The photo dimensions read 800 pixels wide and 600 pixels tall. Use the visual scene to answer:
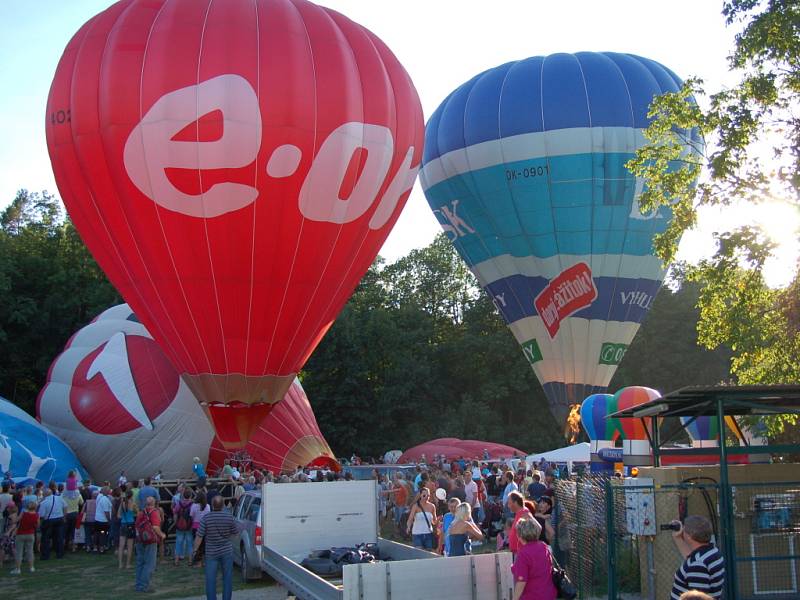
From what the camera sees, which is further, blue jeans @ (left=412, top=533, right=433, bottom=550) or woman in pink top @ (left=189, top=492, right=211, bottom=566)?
woman in pink top @ (left=189, top=492, right=211, bottom=566)

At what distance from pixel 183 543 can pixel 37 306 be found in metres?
24.3

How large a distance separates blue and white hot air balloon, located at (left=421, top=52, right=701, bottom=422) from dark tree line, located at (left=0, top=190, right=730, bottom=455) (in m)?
15.3

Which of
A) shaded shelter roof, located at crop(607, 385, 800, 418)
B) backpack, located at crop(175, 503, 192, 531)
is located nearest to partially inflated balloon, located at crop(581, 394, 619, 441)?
backpack, located at crop(175, 503, 192, 531)

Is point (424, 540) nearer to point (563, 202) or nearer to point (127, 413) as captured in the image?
point (127, 413)

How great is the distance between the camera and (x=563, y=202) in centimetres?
2370

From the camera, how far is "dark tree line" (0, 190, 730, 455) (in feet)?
116

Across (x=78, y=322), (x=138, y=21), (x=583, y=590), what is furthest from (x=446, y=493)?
(x=78, y=322)

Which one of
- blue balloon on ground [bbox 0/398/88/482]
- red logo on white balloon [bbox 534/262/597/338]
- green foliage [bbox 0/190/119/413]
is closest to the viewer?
blue balloon on ground [bbox 0/398/88/482]

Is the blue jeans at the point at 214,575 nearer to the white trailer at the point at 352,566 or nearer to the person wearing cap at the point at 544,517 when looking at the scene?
the white trailer at the point at 352,566

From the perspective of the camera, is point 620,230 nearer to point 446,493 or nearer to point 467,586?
point 446,493

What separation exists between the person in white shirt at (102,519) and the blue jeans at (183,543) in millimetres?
1808

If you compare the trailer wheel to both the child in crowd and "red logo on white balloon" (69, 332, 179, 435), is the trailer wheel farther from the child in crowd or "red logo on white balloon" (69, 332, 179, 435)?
"red logo on white balloon" (69, 332, 179, 435)

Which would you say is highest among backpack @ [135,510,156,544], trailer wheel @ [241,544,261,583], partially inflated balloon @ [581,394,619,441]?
partially inflated balloon @ [581,394,619,441]

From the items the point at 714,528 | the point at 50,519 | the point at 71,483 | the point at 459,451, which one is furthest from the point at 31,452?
the point at 459,451
